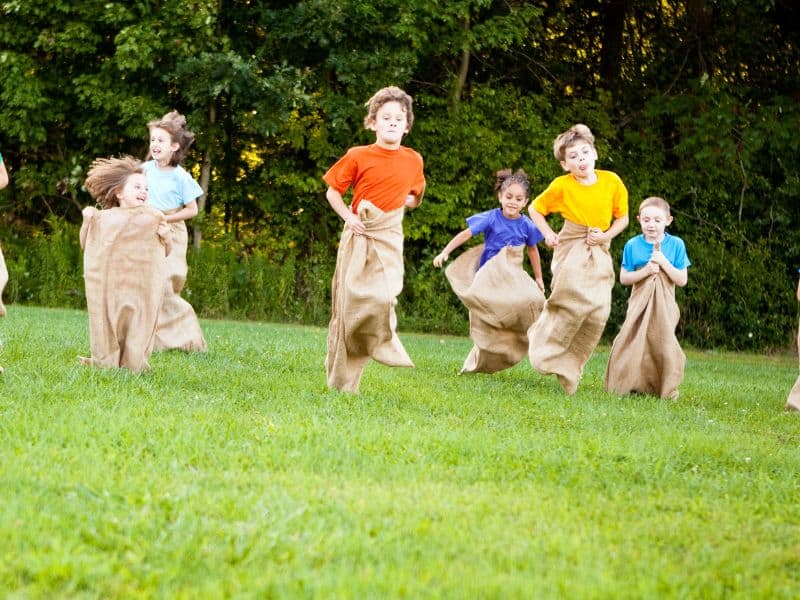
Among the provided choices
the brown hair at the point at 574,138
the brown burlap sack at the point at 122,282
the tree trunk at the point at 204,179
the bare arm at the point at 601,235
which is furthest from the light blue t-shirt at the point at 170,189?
the tree trunk at the point at 204,179

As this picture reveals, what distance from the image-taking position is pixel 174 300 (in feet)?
36.7

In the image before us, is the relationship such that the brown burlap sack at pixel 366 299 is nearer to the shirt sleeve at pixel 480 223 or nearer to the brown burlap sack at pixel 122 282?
the brown burlap sack at pixel 122 282

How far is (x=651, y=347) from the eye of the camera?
1007 centimetres

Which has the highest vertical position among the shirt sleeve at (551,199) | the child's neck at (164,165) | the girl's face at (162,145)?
the girl's face at (162,145)

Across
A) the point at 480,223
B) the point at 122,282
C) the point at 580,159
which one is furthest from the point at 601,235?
the point at 122,282

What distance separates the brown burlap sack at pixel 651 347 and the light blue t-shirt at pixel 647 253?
0.56 ft

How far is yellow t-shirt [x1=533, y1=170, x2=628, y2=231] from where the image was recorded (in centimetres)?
979

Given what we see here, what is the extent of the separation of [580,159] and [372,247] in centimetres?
236

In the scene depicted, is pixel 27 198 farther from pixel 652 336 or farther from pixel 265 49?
pixel 652 336

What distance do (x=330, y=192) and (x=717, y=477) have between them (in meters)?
3.70

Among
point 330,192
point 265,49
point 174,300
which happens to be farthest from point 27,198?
point 330,192

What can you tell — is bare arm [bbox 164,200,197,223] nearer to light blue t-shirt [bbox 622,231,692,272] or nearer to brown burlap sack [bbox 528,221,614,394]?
brown burlap sack [bbox 528,221,614,394]

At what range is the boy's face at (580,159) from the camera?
32.0ft

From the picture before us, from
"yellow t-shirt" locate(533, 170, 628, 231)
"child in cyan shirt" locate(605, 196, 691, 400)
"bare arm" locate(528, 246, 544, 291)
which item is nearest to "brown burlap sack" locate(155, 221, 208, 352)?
"bare arm" locate(528, 246, 544, 291)
